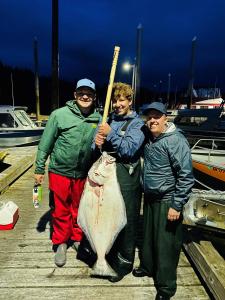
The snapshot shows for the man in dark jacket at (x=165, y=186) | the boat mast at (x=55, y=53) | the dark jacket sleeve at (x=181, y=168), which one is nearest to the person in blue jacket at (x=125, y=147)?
the man in dark jacket at (x=165, y=186)

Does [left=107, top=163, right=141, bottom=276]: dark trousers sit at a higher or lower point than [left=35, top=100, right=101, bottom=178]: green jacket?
lower

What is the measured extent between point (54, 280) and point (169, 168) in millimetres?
1631

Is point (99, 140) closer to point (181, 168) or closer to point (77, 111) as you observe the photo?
point (77, 111)

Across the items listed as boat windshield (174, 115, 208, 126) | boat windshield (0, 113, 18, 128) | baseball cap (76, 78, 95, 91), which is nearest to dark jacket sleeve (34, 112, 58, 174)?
baseball cap (76, 78, 95, 91)

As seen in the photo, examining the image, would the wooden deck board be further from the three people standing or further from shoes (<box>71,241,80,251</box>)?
shoes (<box>71,241,80,251</box>)

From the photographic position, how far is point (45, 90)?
2889 inches

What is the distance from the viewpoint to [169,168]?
109 inches


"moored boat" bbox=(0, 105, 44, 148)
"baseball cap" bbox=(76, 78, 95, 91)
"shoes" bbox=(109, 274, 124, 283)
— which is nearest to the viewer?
"shoes" bbox=(109, 274, 124, 283)

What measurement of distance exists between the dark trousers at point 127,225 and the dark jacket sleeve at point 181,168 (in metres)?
0.44

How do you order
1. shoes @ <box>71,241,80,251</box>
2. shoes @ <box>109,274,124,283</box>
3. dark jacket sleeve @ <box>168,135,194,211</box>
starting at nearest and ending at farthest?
1. dark jacket sleeve @ <box>168,135,194,211</box>
2. shoes @ <box>109,274,124,283</box>
3. shoes @ <box>71,241,80,251</box>

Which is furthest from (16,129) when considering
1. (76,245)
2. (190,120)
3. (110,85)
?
(110,85)

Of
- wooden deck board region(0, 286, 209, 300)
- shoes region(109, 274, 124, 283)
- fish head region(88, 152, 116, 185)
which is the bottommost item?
wooden deck board region(0, 286, 209, 300)

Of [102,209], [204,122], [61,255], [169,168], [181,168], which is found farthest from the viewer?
[204,122]

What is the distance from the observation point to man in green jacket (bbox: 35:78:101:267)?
337 centimetres
